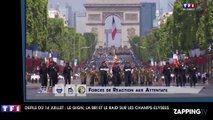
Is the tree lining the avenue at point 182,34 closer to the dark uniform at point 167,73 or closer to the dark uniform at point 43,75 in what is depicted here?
the dark uniform at point 167,73

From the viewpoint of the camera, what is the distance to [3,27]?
6422 mm

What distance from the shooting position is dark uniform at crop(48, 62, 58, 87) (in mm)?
6706

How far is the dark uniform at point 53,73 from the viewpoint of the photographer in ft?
22.0

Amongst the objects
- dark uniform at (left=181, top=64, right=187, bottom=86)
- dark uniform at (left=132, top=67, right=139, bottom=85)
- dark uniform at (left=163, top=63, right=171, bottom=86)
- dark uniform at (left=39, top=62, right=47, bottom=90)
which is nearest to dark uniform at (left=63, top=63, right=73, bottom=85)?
dark uniform at (left=39, top=62, right=47, bottom=90)

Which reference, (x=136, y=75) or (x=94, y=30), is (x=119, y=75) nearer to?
(x=136, y=75)

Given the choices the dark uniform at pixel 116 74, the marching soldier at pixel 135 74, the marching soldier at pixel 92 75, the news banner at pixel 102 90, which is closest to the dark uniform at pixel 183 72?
the news banner at pixel 102 90

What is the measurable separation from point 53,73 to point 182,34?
4.71ft

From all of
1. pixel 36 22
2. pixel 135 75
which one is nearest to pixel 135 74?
pixel 135 75

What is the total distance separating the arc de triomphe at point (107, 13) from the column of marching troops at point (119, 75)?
0.31 m

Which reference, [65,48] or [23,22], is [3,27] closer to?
[23,22]

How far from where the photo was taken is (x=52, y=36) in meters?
7.18

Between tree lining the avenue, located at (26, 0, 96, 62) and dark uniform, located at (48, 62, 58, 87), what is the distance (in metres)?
0.11

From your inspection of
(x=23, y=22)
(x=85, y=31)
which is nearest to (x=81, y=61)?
(x=85, y=31)

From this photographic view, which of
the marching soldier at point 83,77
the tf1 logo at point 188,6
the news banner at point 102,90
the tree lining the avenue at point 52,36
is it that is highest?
the tf1 logo at point 188,6
